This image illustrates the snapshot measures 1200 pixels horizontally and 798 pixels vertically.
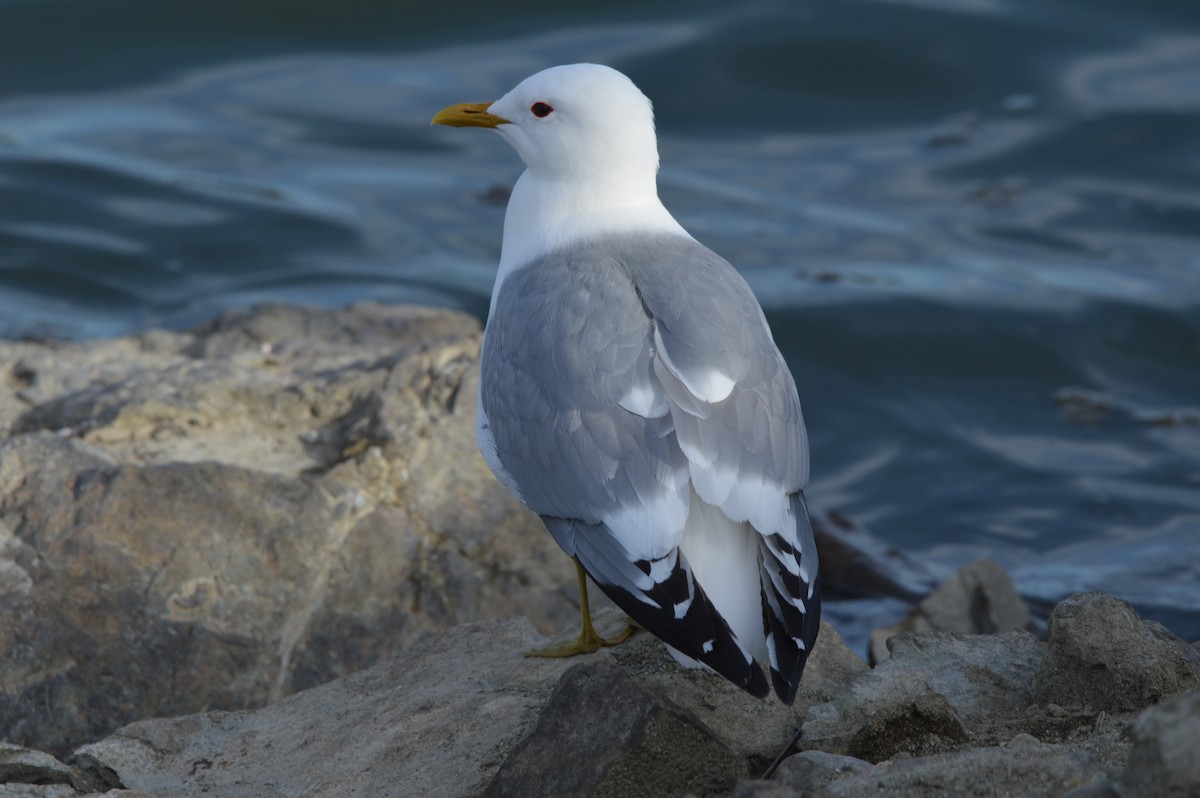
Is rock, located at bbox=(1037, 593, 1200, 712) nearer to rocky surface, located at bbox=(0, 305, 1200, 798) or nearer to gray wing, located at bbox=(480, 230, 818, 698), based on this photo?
rocky surface, located at bbox=(0, 305, 1200, 798)

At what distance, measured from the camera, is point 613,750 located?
2658mm

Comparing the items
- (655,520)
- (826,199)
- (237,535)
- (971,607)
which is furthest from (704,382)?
(826,199)

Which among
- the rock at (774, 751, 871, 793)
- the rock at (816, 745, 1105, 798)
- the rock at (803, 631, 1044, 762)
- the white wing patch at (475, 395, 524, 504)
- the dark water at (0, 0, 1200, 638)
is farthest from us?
the dark water at (0, 0, 1200, 638)

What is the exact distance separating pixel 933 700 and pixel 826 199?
7.76m

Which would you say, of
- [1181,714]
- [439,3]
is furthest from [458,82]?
[1181,714]

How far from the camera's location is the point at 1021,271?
9.41 meters

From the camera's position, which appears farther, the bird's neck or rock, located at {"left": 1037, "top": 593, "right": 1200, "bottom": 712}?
the bird's neck

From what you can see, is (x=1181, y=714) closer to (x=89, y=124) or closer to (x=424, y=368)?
(x=424, y=368)

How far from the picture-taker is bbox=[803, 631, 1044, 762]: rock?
287 centimetres

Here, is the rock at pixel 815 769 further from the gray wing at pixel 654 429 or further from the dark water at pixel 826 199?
the dark water at pixel 826 199

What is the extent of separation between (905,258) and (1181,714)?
7.78m

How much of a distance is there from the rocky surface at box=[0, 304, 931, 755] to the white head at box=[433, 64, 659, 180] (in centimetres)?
86

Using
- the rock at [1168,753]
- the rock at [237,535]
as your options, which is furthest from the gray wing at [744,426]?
the rock at [237,535]

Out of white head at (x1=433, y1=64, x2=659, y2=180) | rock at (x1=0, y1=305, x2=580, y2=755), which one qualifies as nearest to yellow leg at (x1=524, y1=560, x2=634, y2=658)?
rock at (x1=0, y1=305, x2=580, y2=755)
